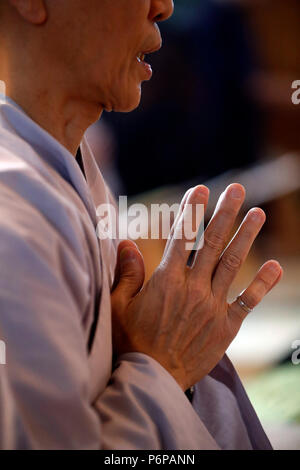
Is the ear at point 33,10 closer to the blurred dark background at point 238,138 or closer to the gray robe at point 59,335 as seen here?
the gray robe at point 59,335

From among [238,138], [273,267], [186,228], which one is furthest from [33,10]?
[238,138]

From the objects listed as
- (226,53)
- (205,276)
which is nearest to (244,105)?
(226,53)

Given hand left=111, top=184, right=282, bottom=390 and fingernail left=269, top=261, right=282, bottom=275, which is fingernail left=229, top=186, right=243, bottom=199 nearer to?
hand left=111, top=184, right=282, bottom=390

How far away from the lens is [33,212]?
55 cm

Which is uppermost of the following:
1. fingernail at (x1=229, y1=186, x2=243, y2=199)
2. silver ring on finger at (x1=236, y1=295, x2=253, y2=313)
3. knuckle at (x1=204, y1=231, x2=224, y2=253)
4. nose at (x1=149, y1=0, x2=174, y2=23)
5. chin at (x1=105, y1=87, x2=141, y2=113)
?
nose at (x1=149, y1=0, x2=174, y2=23)

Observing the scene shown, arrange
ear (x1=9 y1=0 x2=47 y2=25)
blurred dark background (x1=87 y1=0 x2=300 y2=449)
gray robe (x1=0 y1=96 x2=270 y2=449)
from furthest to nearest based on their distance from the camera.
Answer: blurred dark background (x1=87 y1=0 x2=300 y2=449) → ear (x1=9 y1=0 x2=47 y2=25) → gray robe (x1=0 y1=96 x2=270 y2=449)

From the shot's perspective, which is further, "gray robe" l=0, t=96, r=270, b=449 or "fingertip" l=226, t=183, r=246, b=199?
"fingertip" l=226, t=183, r=246, b=199

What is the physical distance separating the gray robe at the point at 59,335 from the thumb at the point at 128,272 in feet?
0.30

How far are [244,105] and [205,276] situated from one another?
2026 mm

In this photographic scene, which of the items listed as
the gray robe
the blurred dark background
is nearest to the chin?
the gray robe

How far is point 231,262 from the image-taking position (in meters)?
0.73

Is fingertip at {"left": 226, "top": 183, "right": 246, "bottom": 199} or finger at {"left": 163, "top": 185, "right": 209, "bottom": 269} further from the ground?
fingertip at {"left": 226, "top": 183, "right": 246, "bottom": 199}

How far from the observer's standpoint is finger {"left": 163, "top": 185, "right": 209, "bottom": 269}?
0.71 metres

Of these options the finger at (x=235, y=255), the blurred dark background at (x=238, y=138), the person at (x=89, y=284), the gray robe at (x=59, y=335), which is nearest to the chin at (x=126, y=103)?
the person at (x=89, y=284)
